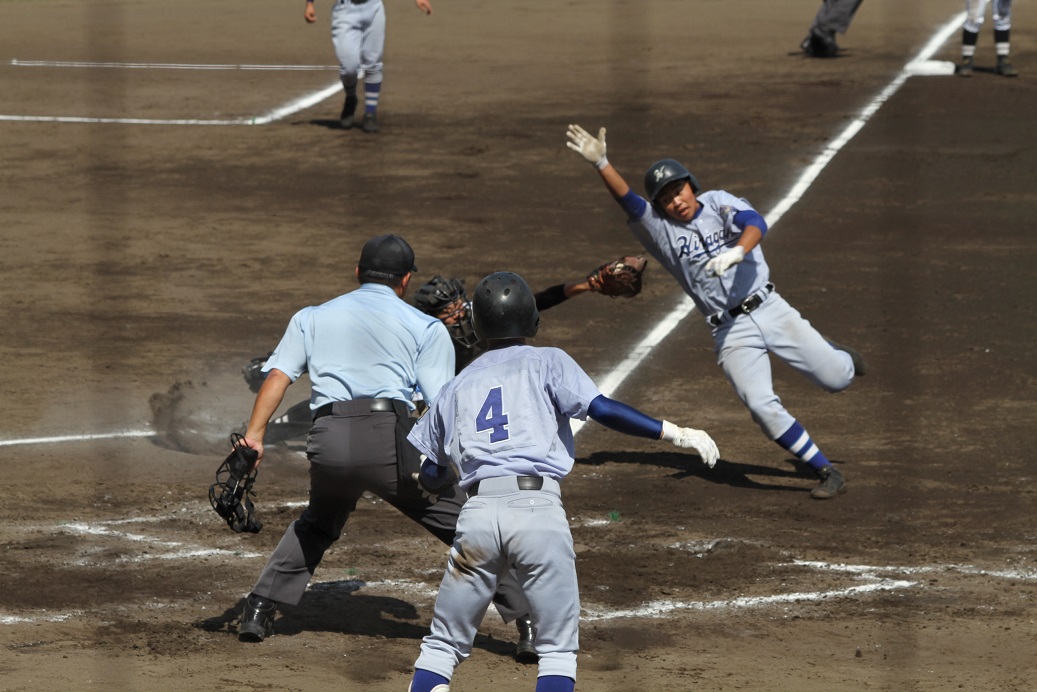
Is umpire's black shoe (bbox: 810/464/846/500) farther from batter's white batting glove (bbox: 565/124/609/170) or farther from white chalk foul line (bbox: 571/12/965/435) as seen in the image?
batter's white batting glove (bbox: 565/124/609/170)

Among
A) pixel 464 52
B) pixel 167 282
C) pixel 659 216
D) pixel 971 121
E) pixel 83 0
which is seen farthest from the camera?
pixel 83 0

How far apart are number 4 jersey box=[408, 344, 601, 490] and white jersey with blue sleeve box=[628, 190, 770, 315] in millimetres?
3299

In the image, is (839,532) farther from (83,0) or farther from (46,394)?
(83,0)

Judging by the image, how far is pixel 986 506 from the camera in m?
7.86

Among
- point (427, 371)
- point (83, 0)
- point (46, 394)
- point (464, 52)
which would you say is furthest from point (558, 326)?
point (83, 0)

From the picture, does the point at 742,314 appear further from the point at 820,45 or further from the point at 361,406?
the point at 820,45

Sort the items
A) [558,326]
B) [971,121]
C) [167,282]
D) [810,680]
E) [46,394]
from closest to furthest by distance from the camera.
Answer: [810,680]
[46,394]
[558,326]
[167,282]
[971,121]

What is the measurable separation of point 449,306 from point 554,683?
3.36m

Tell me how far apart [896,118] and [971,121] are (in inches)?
31.0

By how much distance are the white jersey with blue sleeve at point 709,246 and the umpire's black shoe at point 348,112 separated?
8611 millimetres

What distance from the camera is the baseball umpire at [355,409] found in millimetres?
5957

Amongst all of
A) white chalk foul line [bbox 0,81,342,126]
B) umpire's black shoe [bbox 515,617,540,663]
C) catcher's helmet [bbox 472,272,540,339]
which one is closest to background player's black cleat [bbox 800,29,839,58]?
white chalk foul line [bbox 0,81,342,126]

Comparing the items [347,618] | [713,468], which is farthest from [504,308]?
[713,468]

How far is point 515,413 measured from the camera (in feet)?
16.6
